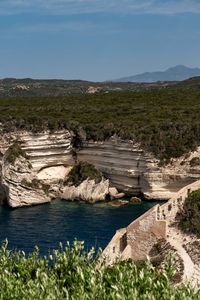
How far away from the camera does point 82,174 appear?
65438mm

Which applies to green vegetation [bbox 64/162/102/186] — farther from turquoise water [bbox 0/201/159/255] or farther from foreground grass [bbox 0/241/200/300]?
foreground grass [bbox 0/241/200/300]

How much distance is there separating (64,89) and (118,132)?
121042mm

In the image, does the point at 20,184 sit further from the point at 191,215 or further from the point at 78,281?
the point at 78,281

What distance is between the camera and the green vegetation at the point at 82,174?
65.1 meters

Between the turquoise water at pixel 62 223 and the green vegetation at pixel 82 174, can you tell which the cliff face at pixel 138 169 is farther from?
the turquoise water at pixel 62 223

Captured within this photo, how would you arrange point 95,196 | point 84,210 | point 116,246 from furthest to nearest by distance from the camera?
point 95,196, point 84,210, point 116,246

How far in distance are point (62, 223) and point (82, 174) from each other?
456 inches

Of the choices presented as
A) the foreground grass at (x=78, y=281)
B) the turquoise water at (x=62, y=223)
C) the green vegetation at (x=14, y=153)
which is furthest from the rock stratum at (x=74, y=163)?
the foreground grass at (x=78, y=281)

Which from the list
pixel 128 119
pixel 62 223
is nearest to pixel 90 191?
pixel 62 223

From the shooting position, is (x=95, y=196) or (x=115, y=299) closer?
(x=115, y=299)

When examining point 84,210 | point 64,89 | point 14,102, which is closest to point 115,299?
point 84,210

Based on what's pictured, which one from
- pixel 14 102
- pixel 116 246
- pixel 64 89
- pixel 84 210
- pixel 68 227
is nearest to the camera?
pixel 116 246

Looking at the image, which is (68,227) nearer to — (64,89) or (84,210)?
(84,210)

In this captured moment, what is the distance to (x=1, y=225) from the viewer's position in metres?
55.0
